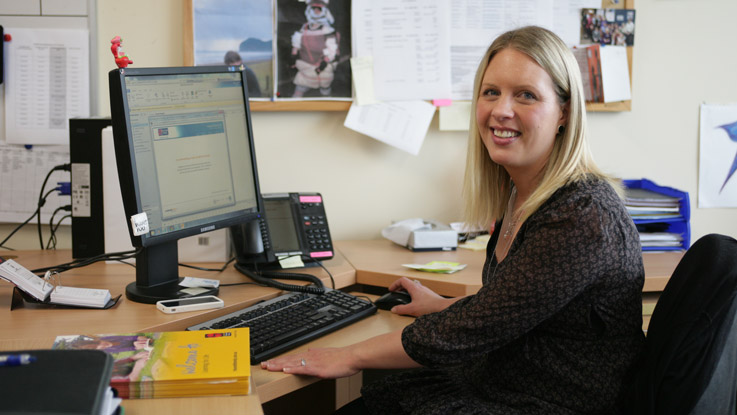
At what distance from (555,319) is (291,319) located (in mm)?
521

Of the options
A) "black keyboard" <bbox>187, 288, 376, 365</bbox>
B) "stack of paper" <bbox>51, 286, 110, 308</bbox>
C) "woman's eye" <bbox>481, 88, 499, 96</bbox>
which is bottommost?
"black keyboard" <bbox>187, 288, 376, 365</bbox>

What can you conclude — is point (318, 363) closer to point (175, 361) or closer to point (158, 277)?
point (175, 361)

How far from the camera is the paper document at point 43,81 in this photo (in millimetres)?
1977

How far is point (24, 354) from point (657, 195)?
1.84m

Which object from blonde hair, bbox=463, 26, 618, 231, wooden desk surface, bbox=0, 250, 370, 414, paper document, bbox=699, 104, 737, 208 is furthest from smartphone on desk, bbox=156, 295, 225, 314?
paper document, bbox=699, 104, 737, 208

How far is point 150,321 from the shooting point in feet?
4.27

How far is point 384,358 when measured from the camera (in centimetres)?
123

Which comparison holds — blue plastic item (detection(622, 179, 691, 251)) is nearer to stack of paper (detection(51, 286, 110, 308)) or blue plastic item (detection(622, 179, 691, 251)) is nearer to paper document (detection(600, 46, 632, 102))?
paper document (detection(600, 46, 632, 102))

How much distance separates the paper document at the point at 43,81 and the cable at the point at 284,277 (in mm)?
751

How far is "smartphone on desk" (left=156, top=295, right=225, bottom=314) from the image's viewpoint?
1359 millimetres

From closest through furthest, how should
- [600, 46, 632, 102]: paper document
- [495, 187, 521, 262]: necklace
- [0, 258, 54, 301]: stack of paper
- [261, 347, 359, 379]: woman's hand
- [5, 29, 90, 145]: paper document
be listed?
[261, 347, 359, 379]: woman's hand < [0, 258, 54, 301]: stack of paper < [495, 187, 521, 262]: necklace < [5, 29, 90, 145]: paper document < [600, 46, 632, 102]: paper document

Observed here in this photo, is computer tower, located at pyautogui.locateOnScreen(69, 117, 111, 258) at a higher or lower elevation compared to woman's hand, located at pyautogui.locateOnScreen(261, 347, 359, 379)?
higher

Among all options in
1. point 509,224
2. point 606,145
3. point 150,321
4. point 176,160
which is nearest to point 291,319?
point 150,321

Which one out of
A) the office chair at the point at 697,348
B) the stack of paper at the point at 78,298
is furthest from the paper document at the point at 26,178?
the office chair at the point at 697,348
